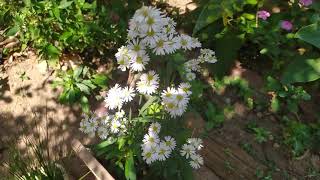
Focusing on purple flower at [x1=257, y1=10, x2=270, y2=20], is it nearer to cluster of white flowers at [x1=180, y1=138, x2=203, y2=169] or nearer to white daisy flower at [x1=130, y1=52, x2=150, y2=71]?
cluster of white flowers at [x1=180, y1=138, x2=203, y2=169]

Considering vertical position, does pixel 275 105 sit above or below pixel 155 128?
below

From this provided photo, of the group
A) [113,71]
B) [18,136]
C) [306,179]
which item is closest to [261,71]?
[306,179]

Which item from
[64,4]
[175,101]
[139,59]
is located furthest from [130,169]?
[64,4]

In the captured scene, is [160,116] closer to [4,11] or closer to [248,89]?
[248,89]

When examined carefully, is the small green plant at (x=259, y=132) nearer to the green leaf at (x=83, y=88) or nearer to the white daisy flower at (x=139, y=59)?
the green leaf at (x=83, y=88)

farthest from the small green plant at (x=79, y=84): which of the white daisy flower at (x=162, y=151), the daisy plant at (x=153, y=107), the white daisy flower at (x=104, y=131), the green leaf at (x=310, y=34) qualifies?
the green leaf at (x=310, y=34)

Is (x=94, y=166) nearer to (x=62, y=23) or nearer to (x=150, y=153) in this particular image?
(x=150, y=153)
